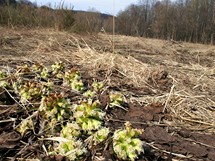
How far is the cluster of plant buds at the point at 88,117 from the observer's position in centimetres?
145

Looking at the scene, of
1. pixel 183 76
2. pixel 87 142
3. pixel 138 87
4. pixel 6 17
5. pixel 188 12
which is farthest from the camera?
pixel 188 12

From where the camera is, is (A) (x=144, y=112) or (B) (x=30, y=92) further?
(A) (x=144, y=112)

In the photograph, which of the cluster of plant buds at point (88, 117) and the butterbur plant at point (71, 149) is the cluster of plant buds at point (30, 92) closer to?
the cluster of plant buds at point (88, 117)

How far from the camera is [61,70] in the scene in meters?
2.68

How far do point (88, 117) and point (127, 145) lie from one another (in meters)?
0.26

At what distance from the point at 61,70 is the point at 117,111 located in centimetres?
92

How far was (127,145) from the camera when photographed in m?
1.33

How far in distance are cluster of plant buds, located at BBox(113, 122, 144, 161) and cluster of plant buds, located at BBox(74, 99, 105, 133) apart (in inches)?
5.3

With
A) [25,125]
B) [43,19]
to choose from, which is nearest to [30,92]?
[25,125]

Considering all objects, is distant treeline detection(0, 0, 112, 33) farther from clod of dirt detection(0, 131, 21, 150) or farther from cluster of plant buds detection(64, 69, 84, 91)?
clod of dirt detection(0, 131, 21, 150)

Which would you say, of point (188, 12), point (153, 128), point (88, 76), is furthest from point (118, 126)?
point (188, 12)

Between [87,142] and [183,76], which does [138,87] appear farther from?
[87,142]

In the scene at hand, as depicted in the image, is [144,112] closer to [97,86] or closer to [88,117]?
[97,86]

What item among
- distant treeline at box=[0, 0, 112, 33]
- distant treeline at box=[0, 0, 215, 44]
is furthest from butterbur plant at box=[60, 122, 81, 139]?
distant treeline at box=[0, 0, 215, 44]
